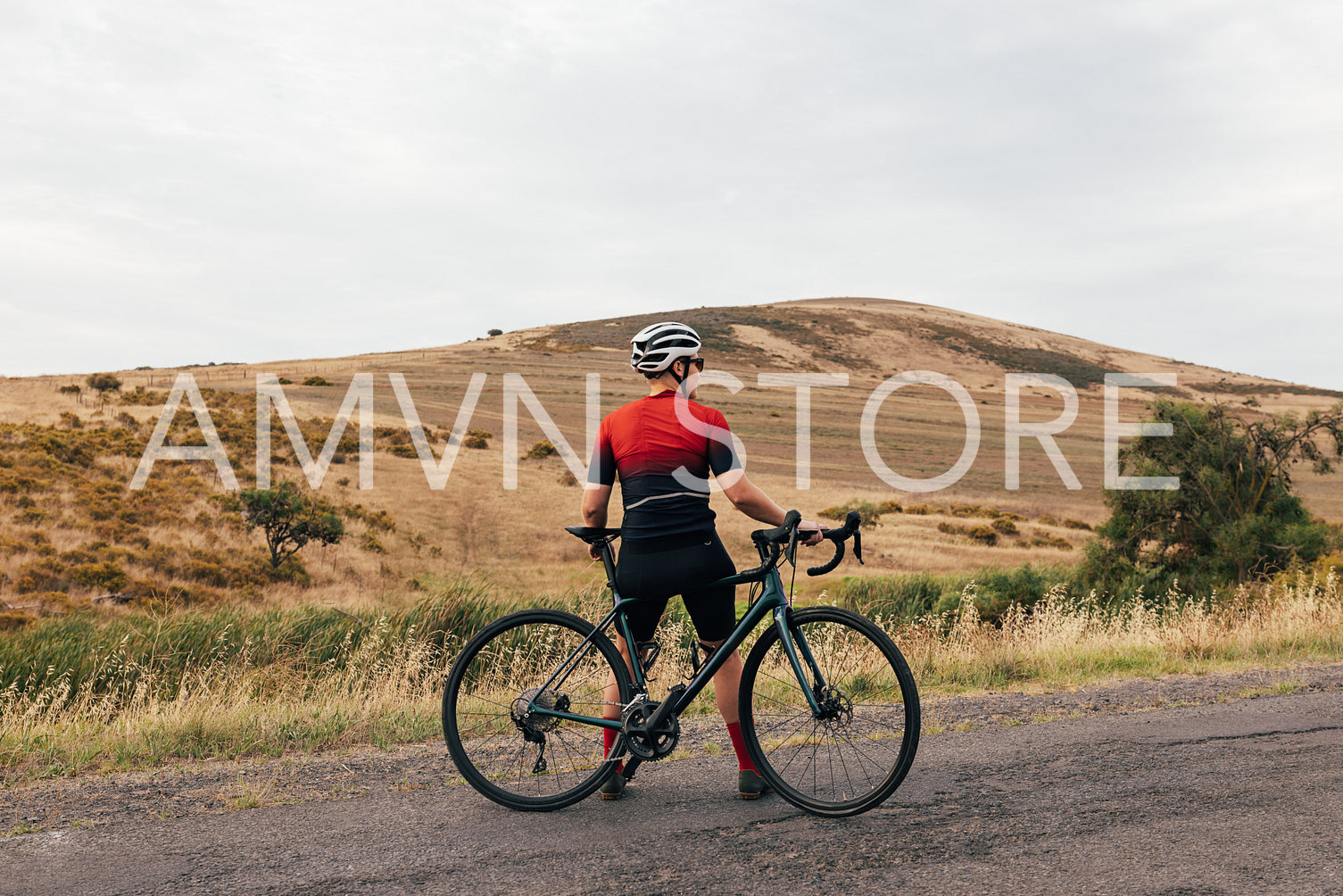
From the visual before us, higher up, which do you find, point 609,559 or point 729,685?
point 609,559

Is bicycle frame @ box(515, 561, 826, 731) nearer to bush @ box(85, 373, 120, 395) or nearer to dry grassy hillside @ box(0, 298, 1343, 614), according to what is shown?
dry grassy hillside @ box(0, 298, 1343, 614)

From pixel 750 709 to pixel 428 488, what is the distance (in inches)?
1678

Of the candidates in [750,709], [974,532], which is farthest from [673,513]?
[974,532]

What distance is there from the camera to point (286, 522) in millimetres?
35719

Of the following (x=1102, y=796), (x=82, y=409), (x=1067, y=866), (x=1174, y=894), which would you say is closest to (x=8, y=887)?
(x=1067, y=866)

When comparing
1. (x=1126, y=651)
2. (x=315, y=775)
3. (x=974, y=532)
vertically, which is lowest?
(x=974, y=532)

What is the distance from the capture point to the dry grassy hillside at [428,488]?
3306cm

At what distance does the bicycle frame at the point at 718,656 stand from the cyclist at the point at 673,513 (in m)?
0.05

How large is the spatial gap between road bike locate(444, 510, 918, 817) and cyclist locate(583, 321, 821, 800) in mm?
84

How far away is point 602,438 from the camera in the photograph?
15.7 ft

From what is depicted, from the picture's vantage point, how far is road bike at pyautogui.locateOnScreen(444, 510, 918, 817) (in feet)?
14.5

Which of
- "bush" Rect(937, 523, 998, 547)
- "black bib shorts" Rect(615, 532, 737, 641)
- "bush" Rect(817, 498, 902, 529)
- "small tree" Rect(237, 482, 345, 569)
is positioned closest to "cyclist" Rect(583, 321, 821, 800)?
"black bib shorts" Rect(615, 532, 737, 641)

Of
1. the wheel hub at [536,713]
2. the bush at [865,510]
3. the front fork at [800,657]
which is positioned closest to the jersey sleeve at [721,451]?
the front fork at [800,657]

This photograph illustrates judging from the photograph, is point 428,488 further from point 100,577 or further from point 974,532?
point 974,532
